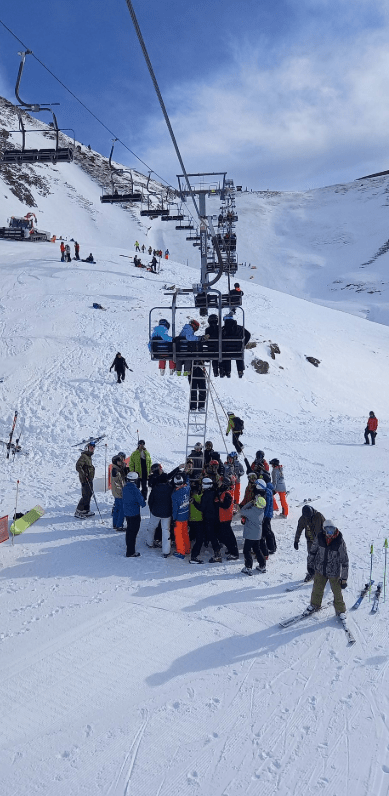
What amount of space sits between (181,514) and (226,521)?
2.49 ft

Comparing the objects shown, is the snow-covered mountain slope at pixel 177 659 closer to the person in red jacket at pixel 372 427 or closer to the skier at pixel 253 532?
the skier at pixel 253 532

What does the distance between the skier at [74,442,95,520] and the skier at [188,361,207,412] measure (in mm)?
2747

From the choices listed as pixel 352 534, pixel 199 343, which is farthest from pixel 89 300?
pixel 352 534

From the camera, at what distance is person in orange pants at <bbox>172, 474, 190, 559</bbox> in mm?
7797

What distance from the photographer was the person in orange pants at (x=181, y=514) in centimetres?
780

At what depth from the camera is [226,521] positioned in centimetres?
780

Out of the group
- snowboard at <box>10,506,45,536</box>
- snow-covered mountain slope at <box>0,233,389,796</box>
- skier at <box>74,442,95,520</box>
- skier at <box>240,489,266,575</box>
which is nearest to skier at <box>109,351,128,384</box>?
snow-covered mountain slope at <box>0,233,389,796</box>

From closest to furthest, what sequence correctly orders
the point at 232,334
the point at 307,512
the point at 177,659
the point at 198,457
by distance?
the point at 177,659 < the point at 307,512 < the point at 232,334 < the point at 198,457

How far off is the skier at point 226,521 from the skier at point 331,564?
5.99 ft

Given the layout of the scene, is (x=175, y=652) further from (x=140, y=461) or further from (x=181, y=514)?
(x=140, y=461)

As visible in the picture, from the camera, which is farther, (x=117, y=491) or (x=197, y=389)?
(x=197, y=389)

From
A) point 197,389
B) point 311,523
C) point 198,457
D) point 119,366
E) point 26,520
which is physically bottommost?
point 26,520

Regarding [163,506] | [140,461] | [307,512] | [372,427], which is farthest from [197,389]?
[372,427]

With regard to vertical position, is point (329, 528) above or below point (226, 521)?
above
